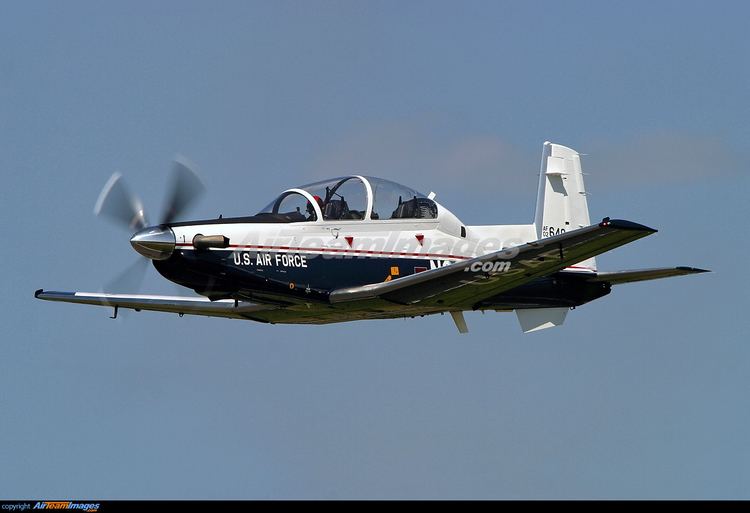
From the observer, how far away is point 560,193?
2702 centimetres

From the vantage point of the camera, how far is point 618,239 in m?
21.4

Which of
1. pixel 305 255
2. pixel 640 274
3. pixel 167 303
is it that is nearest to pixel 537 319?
pixel 640 274

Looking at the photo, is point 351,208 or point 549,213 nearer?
point 351,208

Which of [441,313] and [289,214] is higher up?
[289,214]

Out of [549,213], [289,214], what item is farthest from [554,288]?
[289,214]

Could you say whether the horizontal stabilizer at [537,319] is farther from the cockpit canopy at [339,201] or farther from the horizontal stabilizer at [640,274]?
the cockpit canopy at [339,201]

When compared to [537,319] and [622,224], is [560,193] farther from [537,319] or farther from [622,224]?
[622,224]

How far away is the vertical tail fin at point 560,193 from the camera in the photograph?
26844 mm

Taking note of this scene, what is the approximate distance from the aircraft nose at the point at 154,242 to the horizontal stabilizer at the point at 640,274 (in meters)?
8.36

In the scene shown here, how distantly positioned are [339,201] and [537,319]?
15.5ft

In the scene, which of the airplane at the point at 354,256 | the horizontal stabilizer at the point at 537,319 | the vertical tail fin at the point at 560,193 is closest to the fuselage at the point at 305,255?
the airplane at the point at 354,256
